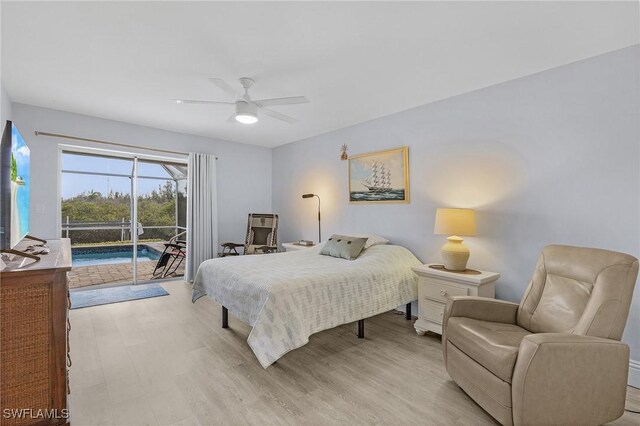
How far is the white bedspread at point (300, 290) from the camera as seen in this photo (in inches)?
86.8

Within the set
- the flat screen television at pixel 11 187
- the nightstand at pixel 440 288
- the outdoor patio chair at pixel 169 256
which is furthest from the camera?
the outdoor patio chair at pixel 169 256

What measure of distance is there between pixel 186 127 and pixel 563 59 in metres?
4.60

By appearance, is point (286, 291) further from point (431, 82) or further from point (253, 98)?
point (431, 82)

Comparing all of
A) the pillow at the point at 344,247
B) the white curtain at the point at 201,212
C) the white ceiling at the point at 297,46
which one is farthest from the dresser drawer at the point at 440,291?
the white curtain at the point at 201,212

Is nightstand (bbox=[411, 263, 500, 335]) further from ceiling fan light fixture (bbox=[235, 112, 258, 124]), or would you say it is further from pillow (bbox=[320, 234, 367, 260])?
ceiling fan light fixture (bbox=[235, 112, 258, 124])

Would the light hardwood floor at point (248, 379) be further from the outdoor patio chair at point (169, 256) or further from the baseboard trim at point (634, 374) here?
the outdoor patio chair at point (169, 256)

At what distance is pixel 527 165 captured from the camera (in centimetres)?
275

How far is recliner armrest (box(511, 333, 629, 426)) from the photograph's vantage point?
1.51 meters

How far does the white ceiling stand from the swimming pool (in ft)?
11.1

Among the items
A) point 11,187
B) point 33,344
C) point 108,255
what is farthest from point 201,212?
point 33,344

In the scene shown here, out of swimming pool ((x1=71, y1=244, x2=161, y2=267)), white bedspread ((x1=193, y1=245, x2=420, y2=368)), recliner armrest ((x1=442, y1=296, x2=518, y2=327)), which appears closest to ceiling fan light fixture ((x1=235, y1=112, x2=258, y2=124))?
white bedspread ((x1=193, y1=245, x2=420, y2=368))

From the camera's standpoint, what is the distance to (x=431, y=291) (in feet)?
9.71

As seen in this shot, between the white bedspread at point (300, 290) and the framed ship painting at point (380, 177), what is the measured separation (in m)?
0.76

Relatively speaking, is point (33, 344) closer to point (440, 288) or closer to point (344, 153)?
point (440, 288)
